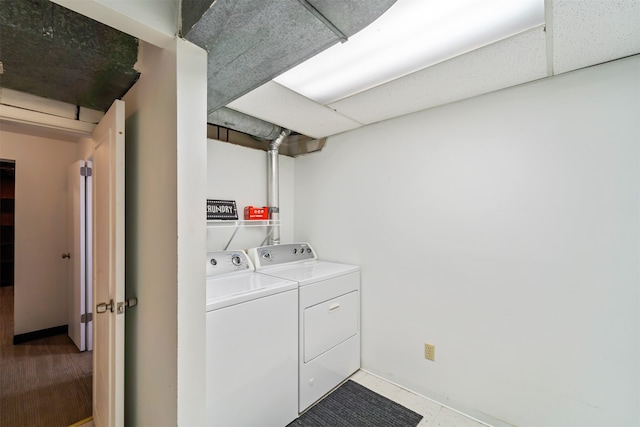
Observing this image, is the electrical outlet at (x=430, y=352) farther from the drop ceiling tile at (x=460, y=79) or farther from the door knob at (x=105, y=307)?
the door knob at (x=105, y=307)

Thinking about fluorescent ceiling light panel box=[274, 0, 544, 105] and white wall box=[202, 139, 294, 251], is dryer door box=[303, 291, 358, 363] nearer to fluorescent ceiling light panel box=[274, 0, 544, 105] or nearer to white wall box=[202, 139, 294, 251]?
white wall box=[202, 139, 294, 251]

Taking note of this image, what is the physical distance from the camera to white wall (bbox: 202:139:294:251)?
232 cm

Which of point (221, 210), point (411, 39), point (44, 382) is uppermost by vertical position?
point (411, 39)

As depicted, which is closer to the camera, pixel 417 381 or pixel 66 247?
pixel 417 381

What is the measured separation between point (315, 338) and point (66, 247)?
3.43 m

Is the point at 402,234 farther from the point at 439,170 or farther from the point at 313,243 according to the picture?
the point at 313,243

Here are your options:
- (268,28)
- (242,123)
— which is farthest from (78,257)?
(268,28)

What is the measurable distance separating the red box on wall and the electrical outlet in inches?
66.7

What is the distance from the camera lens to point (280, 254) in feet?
8.06

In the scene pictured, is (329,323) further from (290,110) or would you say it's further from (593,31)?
(593,31)

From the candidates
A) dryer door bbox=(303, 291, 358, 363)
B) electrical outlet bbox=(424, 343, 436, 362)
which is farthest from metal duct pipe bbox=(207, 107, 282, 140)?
electrical outlet bbox=(424, 343, 436, 362)

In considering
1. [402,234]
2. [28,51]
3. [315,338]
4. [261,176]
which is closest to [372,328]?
[315,338]

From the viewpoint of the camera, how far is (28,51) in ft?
3.90

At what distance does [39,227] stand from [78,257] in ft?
2.85
